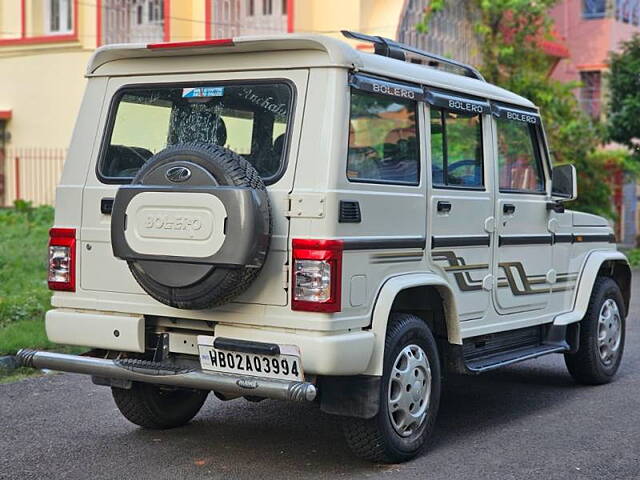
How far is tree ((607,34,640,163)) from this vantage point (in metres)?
20.8

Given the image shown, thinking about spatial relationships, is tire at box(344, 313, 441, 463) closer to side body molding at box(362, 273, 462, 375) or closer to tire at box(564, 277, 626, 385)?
side body molding at box(362, 273, 462, 375)

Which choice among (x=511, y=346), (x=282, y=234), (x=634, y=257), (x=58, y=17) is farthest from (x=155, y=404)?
(x=58, y=17)

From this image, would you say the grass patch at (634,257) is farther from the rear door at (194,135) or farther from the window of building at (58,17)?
the rear door at (194,135)

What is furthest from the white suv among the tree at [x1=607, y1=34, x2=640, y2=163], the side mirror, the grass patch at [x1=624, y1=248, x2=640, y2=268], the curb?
the tree at [x1=607, y1=34, x2=640, y2=163]

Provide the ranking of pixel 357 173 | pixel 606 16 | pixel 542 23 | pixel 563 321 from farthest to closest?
1. pixel 606 16
2. pixel 542 23
3. pixel 563 321
4. pixel 357 173

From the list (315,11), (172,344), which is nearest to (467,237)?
(172,344)

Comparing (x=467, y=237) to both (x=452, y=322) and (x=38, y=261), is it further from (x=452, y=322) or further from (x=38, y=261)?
(x=38, y=261)

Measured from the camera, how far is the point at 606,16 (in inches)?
1118

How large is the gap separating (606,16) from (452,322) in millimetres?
23789

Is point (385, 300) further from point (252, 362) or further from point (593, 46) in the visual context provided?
point (593, 46)

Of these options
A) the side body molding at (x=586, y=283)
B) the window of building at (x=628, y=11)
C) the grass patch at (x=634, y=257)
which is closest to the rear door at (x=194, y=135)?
the side body molding at (x=586, y=283)

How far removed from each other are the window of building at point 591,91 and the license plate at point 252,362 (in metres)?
24.5

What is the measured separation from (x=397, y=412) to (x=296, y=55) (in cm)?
203

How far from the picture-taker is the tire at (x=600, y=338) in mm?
8219
